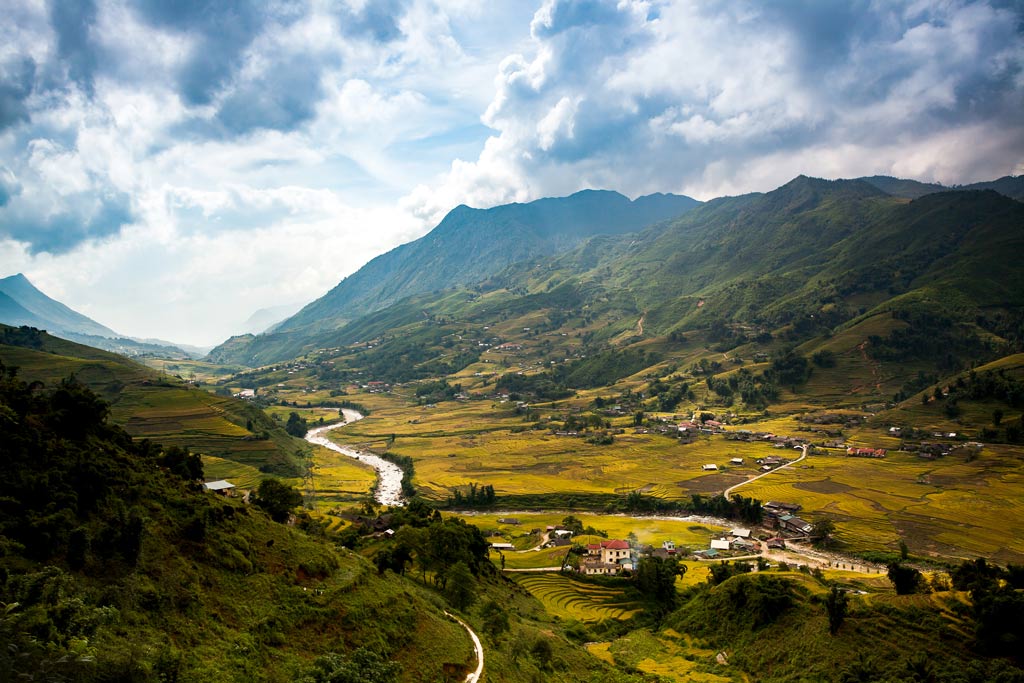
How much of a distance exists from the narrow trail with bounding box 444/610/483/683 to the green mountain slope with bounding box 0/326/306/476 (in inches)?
2866

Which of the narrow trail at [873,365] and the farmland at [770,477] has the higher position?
the narrow trail at [873,365]

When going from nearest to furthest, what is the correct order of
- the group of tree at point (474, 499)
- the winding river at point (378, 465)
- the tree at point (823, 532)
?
the tree at point (823, 532)
the group of tree at point (474, 499)
the winding river at point (378, 465)

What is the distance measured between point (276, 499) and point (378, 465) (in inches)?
3099

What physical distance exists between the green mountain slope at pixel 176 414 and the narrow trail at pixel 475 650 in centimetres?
7280

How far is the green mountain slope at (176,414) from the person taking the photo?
97.1 metres

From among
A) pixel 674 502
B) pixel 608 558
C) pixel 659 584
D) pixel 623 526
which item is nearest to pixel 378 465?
pixel 623 526

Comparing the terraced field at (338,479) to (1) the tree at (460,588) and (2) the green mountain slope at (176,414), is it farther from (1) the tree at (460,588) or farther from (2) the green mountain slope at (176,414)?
(1) the tree at (460,588)

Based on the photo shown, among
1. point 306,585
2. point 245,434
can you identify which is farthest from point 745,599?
point 245,434

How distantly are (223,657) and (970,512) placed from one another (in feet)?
307

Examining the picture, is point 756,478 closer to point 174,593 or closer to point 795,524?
point 795,524

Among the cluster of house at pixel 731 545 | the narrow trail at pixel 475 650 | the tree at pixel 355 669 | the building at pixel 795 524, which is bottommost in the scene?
the cluster of house at pixel 731 545

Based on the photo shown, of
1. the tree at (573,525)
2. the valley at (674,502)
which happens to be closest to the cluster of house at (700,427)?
the valley at (674,502)

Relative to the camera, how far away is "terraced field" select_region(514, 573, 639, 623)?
2052 inches

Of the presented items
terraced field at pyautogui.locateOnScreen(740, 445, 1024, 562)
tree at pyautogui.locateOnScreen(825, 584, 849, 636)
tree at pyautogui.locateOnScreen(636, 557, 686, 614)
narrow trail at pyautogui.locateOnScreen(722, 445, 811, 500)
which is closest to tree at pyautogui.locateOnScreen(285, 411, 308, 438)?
narrow trail at pyautogui.locateOnScreen(722, 445, 811, 500)
